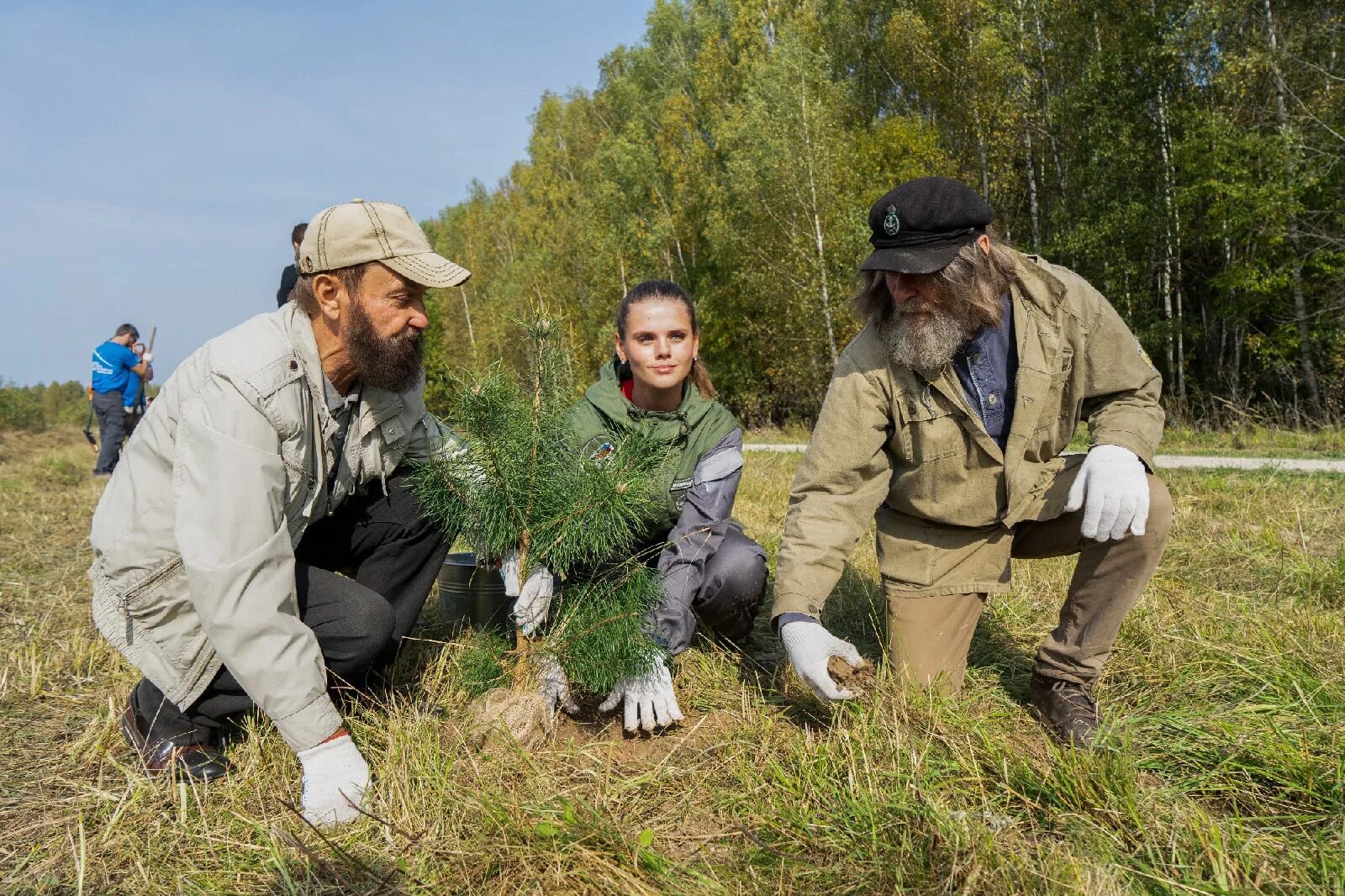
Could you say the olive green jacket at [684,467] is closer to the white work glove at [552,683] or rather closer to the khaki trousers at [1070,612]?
the white work glove at [552,683]

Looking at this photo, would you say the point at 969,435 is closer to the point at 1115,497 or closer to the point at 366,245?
the point at 1115,497

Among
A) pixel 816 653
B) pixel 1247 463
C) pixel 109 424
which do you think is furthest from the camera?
pixel 109 424

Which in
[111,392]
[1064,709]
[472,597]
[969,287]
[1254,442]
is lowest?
[1254,442]

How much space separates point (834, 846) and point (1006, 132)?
20566 mm

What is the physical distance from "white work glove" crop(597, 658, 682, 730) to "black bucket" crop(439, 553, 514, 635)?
646mm

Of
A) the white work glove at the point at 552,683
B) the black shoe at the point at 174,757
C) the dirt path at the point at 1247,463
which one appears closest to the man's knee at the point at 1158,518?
the white work glove at the point at 552,683

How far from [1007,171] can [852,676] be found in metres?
19.5

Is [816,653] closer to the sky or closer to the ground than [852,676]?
closer to the sky

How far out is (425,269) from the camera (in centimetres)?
232

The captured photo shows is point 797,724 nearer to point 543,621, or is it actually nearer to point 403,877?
point 543,621

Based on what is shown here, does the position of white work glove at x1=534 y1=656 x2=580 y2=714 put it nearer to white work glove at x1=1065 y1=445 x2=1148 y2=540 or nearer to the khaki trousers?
the khaki trousers

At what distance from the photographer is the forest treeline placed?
48.0 ft

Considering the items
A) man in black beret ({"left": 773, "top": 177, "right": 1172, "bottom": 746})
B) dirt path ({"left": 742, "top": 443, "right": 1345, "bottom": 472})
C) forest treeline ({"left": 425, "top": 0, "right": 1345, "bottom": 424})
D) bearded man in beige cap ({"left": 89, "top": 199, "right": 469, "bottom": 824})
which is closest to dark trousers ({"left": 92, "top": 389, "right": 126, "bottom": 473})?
forest treeline ({"left": 425, "top": 0, "right": 1345, "bottom": 424})

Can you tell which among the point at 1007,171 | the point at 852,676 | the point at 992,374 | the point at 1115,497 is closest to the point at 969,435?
the point at 992,374
